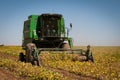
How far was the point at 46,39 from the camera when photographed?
23.3 m

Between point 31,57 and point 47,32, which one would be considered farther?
point 47,32

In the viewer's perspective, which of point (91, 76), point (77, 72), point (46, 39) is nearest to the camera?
point (91, 76)

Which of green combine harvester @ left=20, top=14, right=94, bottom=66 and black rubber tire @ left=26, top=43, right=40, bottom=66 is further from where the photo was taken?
green combine harvester @ left=20, top=14, right=94, bottom=66

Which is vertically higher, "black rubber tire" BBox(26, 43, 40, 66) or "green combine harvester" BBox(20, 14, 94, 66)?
"green combine harvester" BBox(20, 14, 94, 66)

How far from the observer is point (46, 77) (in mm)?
12617

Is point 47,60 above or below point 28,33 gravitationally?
below

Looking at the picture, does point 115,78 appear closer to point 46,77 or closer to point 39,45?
point 46,77

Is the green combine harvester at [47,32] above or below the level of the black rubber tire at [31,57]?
above

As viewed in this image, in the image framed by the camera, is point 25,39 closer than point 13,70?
No

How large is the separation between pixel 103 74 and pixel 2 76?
4.66 meters

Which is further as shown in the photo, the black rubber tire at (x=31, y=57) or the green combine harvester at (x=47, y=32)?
the green combine harvester at (x=47, y=32)

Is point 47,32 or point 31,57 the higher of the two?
point 47,32

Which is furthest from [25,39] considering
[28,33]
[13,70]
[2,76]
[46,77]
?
[46,77]

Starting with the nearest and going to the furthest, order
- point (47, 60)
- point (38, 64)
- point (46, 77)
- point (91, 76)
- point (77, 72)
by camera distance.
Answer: point (46, 77) → point (91, 76) → point (77, 72) → point (38, 64) → point (47, 60)
